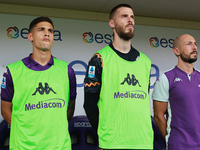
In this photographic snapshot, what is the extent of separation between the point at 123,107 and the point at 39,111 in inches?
27.4

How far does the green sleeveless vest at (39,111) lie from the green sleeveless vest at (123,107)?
0.35m

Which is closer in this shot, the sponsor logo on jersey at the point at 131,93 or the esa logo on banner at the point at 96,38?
the sponsor logo on jersey at the point at 131,93

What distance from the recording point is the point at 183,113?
2.69m

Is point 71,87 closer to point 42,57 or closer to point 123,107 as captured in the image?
point 42,57

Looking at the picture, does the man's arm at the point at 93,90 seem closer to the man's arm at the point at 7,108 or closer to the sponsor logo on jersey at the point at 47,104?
the sponsor logo on jersey at the point at 47,104

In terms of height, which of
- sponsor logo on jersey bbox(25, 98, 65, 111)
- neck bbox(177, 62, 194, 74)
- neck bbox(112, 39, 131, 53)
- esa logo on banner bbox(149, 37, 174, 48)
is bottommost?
sponsor logo on jersey bbox(25, 98, 65, 111)

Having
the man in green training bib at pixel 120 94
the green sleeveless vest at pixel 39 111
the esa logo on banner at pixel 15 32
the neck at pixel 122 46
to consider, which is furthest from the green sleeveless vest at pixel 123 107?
the esa logo on banner at pixel 15 32

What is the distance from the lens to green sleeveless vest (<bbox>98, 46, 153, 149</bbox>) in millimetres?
2168

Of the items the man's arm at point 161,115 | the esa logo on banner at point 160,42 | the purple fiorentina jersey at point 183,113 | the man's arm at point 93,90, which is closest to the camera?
the man's arm at point 93,90

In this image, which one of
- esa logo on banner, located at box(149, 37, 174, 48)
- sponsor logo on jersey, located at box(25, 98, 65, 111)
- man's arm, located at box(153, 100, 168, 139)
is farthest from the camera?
esa logo on banner, located at box(149, 37, 174, 48)

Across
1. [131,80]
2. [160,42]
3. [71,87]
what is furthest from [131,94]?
[160,42]

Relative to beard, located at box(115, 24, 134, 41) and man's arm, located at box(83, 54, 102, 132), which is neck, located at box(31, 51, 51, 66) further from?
beard, located at box(115, 24, 134, 41)

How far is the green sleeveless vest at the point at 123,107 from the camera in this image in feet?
7.11

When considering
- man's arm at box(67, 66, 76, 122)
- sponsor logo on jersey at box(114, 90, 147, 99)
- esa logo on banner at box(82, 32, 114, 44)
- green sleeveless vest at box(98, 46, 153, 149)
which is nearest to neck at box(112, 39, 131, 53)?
green sleeveless vest at box(98, 46, 153, 149)
